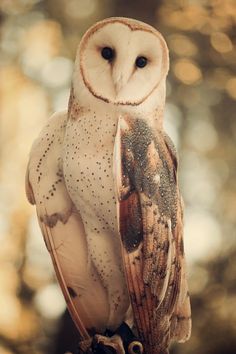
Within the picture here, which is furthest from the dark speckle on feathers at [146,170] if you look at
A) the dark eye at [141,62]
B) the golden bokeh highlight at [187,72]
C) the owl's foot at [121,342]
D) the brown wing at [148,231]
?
the golden bokeh highlight at [187,72]

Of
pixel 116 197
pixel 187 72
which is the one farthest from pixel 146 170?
pixel 187 72

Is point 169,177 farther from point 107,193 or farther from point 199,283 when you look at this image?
point 199,283

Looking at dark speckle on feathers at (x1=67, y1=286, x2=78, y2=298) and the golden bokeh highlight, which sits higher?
the golden bokeh highlight

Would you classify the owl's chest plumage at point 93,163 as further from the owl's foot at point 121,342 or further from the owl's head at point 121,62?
the owl's foot at point 121,342

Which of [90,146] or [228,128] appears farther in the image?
[228,128]

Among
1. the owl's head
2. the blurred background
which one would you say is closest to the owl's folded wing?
the owl's head

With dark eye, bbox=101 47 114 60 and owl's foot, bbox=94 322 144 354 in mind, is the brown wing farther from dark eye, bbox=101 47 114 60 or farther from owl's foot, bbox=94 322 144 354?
dark eye, bbox=101 47 114 60

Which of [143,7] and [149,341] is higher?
[143,7]

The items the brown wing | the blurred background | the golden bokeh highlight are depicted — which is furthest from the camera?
the golden bokeh highlight

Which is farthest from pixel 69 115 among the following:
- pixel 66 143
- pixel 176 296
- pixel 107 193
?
pixel 176 296
